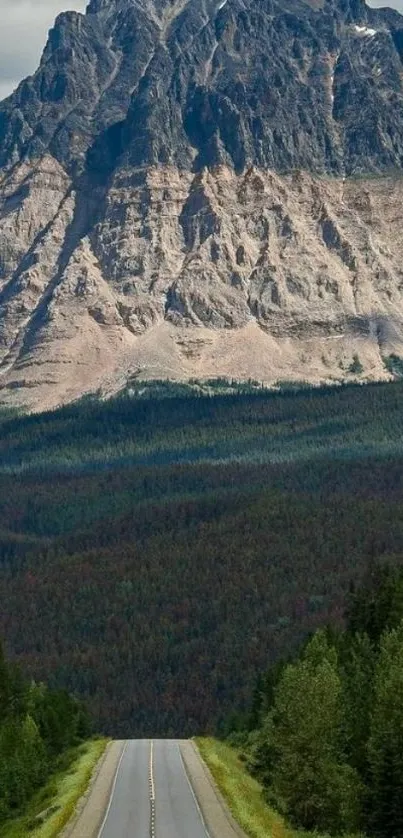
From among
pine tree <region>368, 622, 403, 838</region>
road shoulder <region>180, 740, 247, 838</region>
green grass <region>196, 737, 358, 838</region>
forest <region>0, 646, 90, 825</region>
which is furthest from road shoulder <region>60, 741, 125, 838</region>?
pine tree <region>368, 622, 403, 838</region>

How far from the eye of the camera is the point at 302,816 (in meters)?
86.7

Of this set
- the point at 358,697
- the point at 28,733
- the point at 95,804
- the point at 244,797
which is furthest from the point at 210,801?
the point at 28,733

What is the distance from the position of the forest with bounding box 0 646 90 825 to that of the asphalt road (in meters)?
5.89

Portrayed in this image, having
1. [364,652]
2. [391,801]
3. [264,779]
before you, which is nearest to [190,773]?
[264,779]

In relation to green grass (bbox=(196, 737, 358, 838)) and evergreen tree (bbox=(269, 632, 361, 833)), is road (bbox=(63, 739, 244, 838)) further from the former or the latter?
evergreen tree (bbox=(269, 632, 361, 833))

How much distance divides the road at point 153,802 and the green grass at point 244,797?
2.06 ft

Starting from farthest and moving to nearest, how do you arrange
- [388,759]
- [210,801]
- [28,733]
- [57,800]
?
[28,733]
[57,800]
[210,801]
[388,759]

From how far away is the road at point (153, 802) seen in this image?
7556 centimetres

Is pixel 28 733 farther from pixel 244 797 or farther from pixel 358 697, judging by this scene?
pixel 244 797

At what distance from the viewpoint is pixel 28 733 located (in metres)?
116

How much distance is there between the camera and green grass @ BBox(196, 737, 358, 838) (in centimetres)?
7725

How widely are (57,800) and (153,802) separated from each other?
30.2 ft

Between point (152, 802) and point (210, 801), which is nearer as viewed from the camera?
point (152, 802)

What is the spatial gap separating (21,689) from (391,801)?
2728 inches
